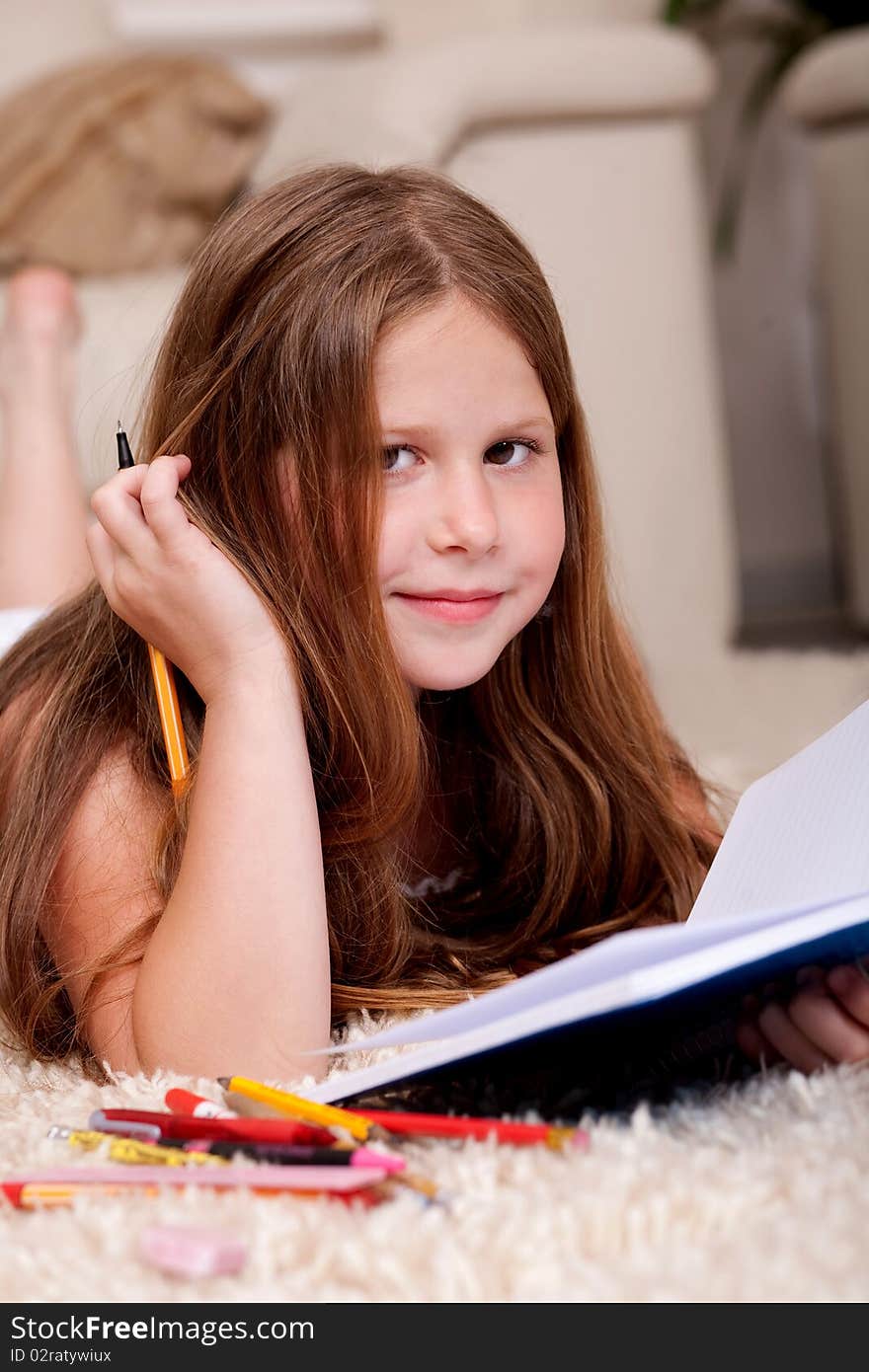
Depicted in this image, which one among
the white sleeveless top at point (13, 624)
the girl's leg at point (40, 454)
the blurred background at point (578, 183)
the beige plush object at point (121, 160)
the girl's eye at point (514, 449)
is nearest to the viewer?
the girl's eye at point (514, 449)

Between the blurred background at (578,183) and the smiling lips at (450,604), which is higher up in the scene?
the blurred background at (578,183)

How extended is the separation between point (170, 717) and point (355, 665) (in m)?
0.09

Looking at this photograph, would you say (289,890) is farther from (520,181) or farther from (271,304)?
(520,181)

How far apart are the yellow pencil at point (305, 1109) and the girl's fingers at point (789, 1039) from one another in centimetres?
15

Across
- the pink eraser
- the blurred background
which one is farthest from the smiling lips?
the blurred background

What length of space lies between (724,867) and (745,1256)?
22cm

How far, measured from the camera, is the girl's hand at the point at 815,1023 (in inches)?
22.3

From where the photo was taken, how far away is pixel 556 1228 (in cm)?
46

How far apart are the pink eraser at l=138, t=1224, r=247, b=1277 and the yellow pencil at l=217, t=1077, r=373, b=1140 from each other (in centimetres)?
8

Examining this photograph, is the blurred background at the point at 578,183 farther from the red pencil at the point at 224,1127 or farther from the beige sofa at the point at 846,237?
the red pencil at the point at 224,1127

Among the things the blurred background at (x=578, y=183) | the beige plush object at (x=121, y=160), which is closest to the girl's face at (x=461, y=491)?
the blurred background at (x=578, y=183)

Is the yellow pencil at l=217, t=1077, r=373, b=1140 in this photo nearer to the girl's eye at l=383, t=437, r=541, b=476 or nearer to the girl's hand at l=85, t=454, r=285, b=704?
the girl's hand at l=85, t=454, r=285, b=704

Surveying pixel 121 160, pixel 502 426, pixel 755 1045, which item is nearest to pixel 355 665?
pixel 502 426
